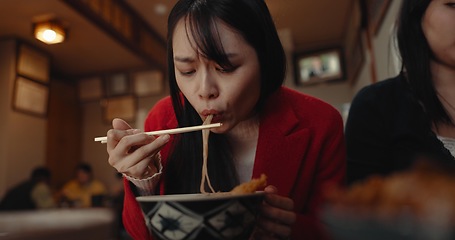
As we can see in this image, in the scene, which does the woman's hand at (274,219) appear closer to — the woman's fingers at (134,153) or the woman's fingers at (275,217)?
the woman's fingers at (275,217)

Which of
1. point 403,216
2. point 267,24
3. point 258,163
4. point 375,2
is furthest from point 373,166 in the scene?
point 375,2

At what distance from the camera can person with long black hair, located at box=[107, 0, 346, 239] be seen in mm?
862

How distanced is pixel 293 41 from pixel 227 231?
5.29 m

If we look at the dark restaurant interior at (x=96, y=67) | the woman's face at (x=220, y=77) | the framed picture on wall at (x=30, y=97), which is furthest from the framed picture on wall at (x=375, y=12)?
the framed picture on wall at (x=30, y=97)

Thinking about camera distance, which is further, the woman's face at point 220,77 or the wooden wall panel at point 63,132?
the wooden wall panel at point 63,132

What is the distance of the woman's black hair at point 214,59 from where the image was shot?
93cm

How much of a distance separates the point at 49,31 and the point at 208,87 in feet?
13.8

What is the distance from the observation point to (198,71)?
2.96ft

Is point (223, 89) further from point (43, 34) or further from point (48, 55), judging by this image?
point (48, 55)

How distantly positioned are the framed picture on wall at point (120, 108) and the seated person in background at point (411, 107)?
5.15m

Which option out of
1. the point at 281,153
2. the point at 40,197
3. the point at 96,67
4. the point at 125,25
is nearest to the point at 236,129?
the point at 281,153

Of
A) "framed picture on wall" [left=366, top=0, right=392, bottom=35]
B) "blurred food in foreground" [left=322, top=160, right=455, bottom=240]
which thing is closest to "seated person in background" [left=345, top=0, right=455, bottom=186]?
"blurred food in foreground" [left=322, top=160, right=455, bottom=240]

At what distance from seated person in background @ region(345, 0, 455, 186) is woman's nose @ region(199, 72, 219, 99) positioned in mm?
613

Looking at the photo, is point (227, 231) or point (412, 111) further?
point (412, 111)
